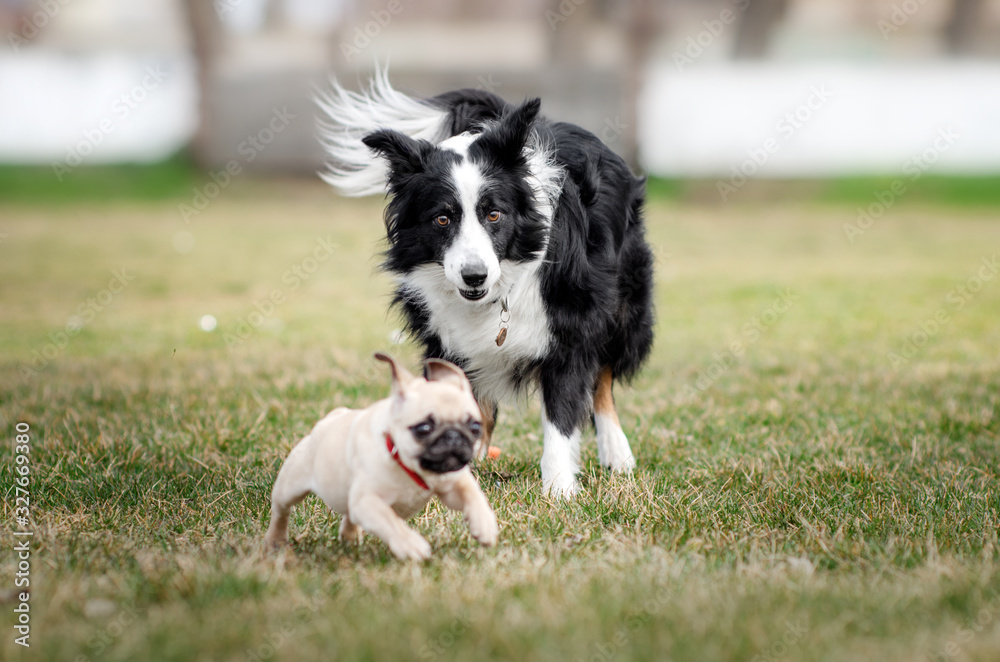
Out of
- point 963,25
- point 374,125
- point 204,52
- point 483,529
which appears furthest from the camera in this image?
point 963,25

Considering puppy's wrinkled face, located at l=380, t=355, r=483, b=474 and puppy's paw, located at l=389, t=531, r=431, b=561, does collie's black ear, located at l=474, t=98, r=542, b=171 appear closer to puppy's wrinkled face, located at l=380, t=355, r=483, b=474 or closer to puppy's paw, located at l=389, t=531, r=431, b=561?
puppy's wrinkled face, located at l=380, t=355, r=483, b=474

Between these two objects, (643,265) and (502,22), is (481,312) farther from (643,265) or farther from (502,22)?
(502,22)

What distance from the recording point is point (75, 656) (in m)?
2.15

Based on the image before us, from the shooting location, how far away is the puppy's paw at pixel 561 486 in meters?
3.68

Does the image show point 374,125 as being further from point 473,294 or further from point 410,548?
point 410,548

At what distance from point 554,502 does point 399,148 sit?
1470 millimetres

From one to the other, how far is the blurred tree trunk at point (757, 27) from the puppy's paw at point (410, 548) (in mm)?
19688

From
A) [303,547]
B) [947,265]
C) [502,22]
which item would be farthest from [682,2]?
[303,547]

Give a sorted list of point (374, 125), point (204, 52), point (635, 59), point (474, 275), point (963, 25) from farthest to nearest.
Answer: point (963, 25), point (204, 52), point (635, 59), point (374, 125), point (474, 275)

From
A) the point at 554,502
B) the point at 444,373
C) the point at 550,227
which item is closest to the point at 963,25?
the point at 550,227

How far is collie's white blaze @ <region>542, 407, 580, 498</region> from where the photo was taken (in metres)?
3.78

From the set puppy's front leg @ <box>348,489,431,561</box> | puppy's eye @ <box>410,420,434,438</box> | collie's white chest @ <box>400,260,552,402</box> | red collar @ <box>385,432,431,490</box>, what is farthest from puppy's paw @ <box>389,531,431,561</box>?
collie's white chest @ <box>400,260,552,402</box>

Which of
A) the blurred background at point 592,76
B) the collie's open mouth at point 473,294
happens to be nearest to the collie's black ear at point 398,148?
the collie's open mouth at point 473,294

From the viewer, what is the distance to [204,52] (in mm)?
19766
